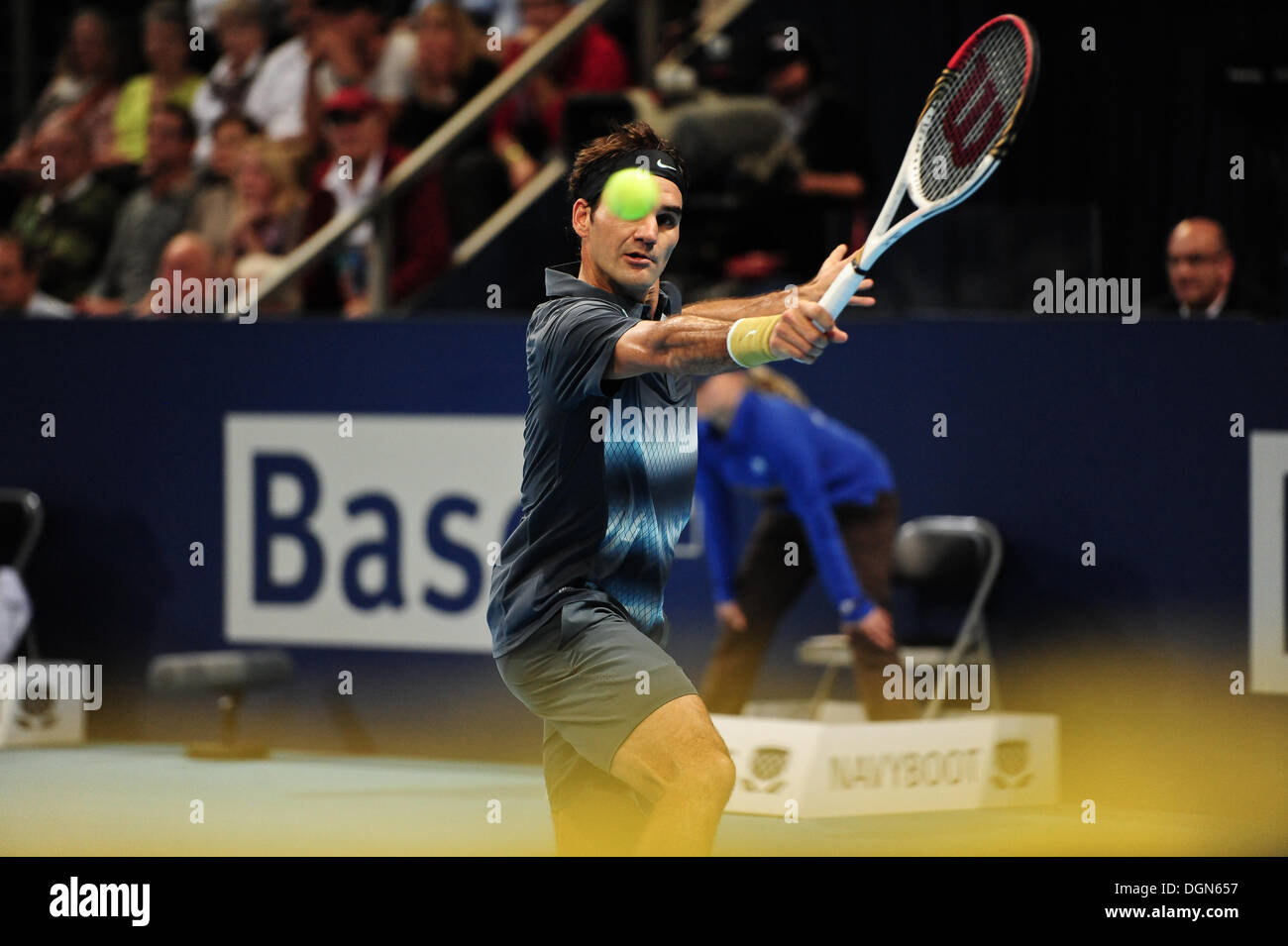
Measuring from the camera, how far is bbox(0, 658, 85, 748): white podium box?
937 centimetres

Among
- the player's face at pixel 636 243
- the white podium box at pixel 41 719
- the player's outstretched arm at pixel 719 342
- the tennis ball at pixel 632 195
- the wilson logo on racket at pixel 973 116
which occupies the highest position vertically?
the wilson logo on racket at pixel 973 116

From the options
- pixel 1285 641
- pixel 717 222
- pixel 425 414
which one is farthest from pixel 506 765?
pixel 1285 641

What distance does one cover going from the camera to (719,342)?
416 centimetres

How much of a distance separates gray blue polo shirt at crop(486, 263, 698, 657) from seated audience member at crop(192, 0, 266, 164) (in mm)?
6605

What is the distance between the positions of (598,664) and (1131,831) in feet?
11.5

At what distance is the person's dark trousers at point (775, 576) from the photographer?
809cm

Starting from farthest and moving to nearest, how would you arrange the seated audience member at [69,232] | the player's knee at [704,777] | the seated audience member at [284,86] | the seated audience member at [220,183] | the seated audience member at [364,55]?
the seated audience member at [69,232], the seated audience member at [284,86], the seated audience member at [364,55], the seated audience member at [220,183], the player's knee at [704,777]

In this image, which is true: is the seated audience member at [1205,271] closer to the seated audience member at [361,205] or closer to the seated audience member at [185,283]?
the seated audience member at [361,205]

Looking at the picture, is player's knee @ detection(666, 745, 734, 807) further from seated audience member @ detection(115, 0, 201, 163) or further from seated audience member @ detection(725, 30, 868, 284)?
seated audience member @ detection(115, 0, 201, 163)

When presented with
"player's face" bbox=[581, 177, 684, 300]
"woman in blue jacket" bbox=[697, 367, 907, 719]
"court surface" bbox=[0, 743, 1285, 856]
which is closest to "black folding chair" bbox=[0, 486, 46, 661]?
"court surface" bbox=[0, 743, 1285, 856]

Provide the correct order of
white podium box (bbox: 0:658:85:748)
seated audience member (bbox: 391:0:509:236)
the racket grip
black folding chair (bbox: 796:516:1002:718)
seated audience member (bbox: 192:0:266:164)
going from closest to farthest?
the racket grip < black folding chair (bbox: 796:516:1002:718) < white podium box (bbox: 0:658:85:748) < seated audience member (bbox: 391:0:509:236) < seated audience member (bbox: 192:0:266:164)

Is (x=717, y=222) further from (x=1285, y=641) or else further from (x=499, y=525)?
(x=1285, y=641)

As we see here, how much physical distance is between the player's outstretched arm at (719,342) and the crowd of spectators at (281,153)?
5.26 meters

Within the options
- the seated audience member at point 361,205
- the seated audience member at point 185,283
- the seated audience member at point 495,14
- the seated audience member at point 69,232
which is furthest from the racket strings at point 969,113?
the seated audience member at point 69,232
